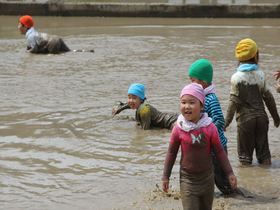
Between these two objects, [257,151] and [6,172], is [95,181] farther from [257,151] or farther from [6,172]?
[257,151]

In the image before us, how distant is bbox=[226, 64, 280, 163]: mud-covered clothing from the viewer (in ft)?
20.3

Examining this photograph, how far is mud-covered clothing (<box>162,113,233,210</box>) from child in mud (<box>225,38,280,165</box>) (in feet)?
5.40

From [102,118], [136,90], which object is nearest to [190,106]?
[136,90]

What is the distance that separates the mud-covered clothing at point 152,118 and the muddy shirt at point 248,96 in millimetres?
1647

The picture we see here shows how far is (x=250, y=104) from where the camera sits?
626 centimetres

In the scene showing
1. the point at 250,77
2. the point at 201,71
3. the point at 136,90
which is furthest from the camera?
the point at 136,90

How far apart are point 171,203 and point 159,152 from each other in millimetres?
1653

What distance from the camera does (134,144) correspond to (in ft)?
24.0

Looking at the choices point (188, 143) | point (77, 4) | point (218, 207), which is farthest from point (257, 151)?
point (77, 4)

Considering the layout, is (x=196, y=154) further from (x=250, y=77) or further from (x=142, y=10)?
(x=142, y=10)

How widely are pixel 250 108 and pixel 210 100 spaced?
1031 mm

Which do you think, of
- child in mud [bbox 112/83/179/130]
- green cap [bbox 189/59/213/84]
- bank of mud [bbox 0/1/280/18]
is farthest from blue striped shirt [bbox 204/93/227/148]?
bank of mud [bbox 0/1/280/18]

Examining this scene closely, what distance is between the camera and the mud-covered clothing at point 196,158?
4.50m

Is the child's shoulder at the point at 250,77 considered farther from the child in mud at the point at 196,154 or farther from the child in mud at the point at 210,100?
the child in mud at the point at 196,154
